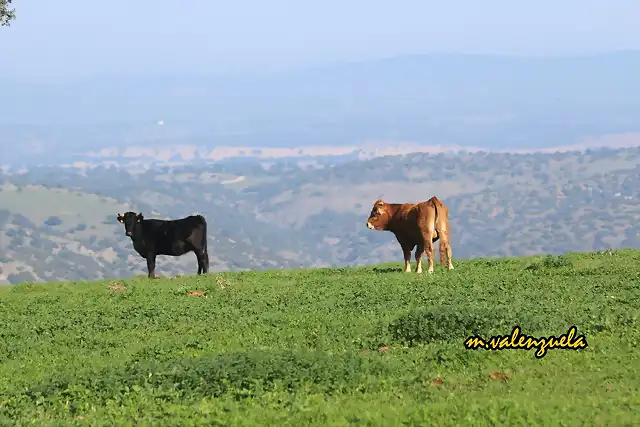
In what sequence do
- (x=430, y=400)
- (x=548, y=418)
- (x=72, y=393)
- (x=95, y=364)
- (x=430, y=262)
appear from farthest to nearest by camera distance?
(x=430, y=262), (x=95, y=364), (x=72, y=393), (x=430, y=400), (x=548, y=418)

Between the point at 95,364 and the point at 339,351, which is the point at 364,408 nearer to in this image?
the point at 339,351

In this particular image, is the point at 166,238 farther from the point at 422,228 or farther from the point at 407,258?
the point at 422,228

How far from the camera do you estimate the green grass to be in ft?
46.8

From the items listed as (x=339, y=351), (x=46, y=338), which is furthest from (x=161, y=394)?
(x=46, y=338)

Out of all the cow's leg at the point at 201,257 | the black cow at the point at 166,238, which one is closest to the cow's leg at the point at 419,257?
the black cow at the point at 166,238

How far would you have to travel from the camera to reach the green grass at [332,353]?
562 inches

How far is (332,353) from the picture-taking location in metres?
18.8

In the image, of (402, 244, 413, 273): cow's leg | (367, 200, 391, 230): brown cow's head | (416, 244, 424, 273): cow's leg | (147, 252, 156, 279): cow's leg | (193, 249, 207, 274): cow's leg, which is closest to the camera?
(416, 244, 424, 273): cow's leg

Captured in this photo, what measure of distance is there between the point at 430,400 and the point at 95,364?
8.40 metres

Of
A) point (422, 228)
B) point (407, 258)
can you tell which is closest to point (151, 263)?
point (407, 258)

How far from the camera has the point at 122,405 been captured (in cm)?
1577

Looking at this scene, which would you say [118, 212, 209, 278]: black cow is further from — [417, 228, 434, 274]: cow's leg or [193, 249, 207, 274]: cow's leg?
[417, 228, 434, 274]: cow's leg

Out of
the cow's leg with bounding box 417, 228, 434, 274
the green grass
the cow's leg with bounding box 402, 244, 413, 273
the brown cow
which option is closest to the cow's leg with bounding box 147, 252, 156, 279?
the green grass

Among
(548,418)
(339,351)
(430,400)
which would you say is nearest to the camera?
(548,418)
